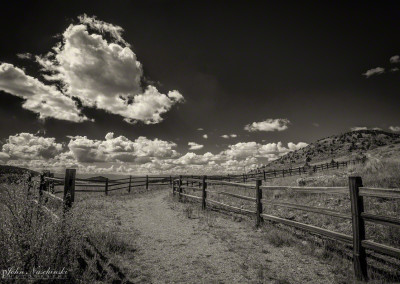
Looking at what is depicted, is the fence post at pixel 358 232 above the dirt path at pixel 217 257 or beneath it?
above

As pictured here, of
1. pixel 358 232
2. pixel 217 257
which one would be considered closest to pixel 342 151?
pixel 358 232

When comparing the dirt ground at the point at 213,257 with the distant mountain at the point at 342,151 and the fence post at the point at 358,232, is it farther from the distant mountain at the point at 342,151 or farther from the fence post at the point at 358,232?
the distant mountain at the point at 342,151

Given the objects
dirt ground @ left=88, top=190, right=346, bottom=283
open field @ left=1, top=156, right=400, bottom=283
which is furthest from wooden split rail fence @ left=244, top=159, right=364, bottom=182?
dirt ground @ left=88, top=190, right=346, bottom=283

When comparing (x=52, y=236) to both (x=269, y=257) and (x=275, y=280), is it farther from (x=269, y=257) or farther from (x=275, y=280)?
(x=269, y=257)

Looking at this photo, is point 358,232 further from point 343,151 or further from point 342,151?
point 342,151

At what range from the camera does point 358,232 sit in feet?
13.6

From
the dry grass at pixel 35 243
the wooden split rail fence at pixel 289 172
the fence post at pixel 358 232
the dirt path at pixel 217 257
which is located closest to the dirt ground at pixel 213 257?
the dirt path at pixel 217 257

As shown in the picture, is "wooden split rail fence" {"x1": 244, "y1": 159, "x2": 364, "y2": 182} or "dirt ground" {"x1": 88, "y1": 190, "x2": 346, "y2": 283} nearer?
"dirt ground" {"x1": 88, "y1": 190, "x2": 346, "y2": 283}

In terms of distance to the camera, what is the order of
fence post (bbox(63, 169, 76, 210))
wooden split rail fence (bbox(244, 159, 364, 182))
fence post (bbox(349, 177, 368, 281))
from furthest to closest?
1. wooden split rail fence (bbox(244, 159, 364, 182))
2. fence post (bbox(63, 169, 76, 210))
3. fence post (bbox(349, 177, 368, 281))

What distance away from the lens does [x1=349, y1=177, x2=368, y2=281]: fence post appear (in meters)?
4.02

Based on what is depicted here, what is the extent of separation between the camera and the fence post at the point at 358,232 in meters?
4.02

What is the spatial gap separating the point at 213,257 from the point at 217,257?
9cm

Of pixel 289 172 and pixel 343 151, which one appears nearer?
pixel 289 172

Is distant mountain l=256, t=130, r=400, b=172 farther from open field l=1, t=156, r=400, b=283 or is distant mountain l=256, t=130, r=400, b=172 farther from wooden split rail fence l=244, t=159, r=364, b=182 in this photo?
open field l=1, t=156, r=400, b=283
